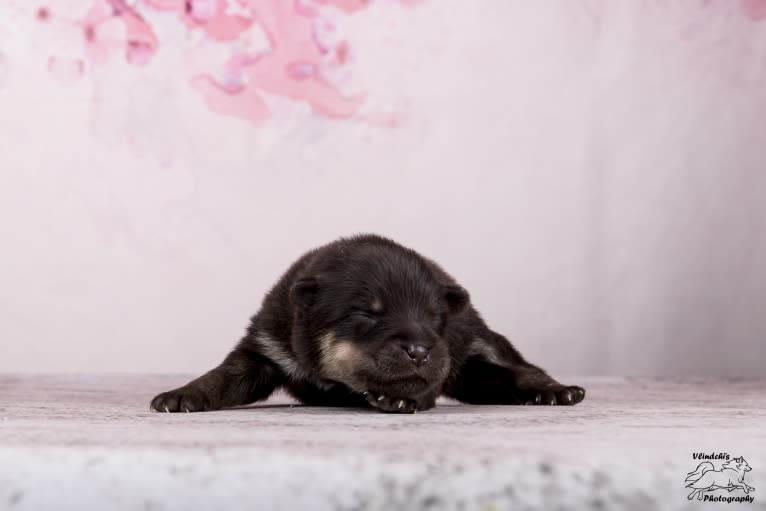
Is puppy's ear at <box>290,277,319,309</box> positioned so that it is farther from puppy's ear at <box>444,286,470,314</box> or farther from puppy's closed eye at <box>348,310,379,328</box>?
puppy's ear at <box>444,286,470,314</box>

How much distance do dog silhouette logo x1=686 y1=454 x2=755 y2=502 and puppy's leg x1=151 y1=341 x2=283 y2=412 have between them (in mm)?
1464

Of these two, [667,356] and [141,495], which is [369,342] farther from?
[667,356]

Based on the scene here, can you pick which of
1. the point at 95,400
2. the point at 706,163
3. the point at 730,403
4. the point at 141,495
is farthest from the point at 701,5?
the point at 141,495

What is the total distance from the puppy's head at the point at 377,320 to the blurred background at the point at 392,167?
2.68 metres

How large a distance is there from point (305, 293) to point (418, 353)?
42 centimetres

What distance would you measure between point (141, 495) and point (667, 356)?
4657 millimetres

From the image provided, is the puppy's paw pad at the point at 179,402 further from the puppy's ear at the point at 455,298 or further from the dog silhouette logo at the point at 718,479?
the dog silhouette logo at the point at 718,479

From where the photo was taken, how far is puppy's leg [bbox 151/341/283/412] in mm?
2637

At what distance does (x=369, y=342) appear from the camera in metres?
2.61

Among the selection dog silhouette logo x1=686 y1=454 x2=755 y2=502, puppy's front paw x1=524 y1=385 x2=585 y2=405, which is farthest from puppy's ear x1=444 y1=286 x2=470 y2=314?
dog silhouette logo x1=686 y1=454 x2=755 y2=502

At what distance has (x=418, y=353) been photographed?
255cm

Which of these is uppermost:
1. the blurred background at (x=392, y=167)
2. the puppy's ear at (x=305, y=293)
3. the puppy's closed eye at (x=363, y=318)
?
the blurred background at (x=392, y=167)

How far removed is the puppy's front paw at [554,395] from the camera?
294 centimetres

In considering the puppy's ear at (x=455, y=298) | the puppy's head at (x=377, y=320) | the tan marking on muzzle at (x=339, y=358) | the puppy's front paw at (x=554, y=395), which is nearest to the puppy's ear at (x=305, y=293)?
the puppy's head at (x=377, y=320)
